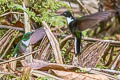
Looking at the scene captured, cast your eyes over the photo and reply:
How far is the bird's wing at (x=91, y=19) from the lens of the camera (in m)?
3.23

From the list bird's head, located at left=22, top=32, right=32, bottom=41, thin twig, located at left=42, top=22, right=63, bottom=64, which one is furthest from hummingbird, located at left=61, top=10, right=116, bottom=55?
bird's head, located at left=22, top=32, right=32, bottom=41

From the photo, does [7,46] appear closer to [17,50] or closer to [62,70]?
[17,50]

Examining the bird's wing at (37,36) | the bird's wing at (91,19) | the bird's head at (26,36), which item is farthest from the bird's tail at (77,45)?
the bird's head at (26,36)

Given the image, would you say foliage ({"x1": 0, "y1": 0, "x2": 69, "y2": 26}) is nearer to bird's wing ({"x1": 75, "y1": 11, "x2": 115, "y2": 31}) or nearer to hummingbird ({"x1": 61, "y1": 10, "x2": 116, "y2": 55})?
hummingbird ({"x1": 61, "y1": 10, "x2": 116, "y2": 55})

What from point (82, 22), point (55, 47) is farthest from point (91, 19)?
point (55, 47)

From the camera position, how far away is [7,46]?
3.81 meters

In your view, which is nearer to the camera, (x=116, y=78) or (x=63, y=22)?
(x=116, y=78)

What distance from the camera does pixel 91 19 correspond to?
3.34 m

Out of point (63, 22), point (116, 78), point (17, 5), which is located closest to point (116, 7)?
point (63, 22)

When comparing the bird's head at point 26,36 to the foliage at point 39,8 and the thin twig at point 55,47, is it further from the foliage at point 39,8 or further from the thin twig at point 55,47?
the foliage at point 39,8

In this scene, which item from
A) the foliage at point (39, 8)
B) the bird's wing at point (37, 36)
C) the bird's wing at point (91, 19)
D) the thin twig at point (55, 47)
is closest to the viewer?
the bird's wing at point (91, 19)

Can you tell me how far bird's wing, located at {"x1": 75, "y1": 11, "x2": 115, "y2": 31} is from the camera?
323 centimetres

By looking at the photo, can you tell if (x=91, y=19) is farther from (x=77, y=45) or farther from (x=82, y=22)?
(x=77, y=45)

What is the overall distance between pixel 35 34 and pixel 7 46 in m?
0.32
